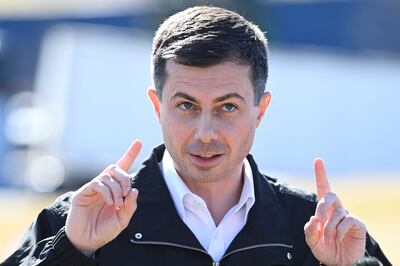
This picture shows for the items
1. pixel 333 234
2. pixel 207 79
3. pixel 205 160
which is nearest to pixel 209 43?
pixel 207 79

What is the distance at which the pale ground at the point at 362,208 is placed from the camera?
11656mm

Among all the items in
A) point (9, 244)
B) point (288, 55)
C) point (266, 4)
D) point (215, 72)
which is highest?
point (266, 4)

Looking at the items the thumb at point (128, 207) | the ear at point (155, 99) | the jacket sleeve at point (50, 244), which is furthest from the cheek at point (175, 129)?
the jacket sleeve at point (50, 244)

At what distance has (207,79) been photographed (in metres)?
3.58

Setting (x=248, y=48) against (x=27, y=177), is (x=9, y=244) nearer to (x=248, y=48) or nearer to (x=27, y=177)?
(x=248, y=48)

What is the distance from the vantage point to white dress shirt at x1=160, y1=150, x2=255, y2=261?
3621mm

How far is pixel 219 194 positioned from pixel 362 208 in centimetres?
1027

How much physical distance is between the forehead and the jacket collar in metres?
0.31

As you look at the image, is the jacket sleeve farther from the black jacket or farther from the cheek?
the cheek

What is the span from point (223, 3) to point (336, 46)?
3254mm

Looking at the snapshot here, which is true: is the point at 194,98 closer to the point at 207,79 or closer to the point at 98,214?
the point at 207,79

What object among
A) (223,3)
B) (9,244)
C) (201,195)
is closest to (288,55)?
(223,3)

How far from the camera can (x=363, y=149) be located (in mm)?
19328

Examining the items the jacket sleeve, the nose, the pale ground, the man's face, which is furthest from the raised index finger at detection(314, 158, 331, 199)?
the pale ground
